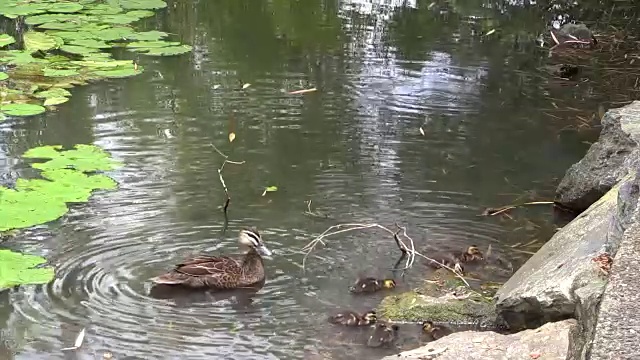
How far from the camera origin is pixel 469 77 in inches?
471

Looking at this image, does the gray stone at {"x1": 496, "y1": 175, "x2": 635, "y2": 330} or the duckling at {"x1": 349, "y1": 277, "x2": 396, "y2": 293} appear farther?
the duckling at {"x1": 349, "y1": 277, "x2": 396, "y2": 293}

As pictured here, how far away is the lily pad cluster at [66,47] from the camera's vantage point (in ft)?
33.8

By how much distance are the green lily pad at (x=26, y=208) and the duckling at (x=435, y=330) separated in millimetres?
3076

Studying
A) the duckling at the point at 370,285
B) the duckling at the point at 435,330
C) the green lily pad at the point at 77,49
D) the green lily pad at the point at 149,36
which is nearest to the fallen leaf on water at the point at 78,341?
the duckling at the point at 370,285

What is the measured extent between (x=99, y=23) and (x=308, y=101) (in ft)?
15.7

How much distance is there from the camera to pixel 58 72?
36.2 feet

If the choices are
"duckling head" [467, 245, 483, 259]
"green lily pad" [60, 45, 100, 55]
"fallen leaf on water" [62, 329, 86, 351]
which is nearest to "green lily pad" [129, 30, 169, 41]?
"green lily pad" [60, 45, 100, 55]

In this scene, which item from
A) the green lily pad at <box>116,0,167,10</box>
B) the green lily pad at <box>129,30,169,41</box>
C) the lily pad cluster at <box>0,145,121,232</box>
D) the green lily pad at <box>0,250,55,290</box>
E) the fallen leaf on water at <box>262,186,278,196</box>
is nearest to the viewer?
the green lily pad at <box>0,250,55,290</box>

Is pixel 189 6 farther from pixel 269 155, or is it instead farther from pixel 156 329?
pixel 156 329

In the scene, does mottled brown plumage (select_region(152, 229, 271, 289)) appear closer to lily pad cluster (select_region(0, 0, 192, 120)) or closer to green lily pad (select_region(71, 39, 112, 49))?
lily pad cluster (select_region(0, 0, 192, 120))

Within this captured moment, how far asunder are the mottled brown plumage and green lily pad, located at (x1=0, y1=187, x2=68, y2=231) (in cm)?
133

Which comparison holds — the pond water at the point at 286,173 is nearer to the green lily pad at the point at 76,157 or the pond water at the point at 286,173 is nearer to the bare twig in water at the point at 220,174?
the bare twig in water at the point at 220,174

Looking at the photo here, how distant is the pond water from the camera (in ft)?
18.8

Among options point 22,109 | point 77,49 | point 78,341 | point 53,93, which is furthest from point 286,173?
point 77,49
